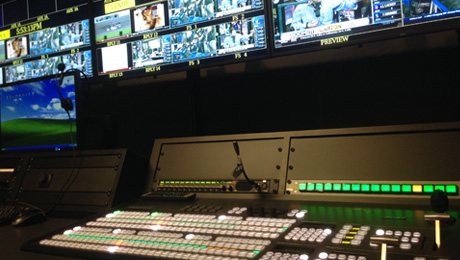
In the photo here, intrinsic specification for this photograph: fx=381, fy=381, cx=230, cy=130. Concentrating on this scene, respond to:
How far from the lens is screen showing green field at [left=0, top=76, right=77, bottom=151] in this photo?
1.50m

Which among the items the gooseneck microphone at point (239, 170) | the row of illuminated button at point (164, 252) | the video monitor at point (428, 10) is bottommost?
the row of illuminated button at point (164, 252)

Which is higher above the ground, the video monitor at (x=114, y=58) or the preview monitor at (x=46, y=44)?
the preview monitor at (x=46, y=44)

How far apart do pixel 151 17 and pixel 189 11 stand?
19 cm

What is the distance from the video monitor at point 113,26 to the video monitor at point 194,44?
26 centimetres

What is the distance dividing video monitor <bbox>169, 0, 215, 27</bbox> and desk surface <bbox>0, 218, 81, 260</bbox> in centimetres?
87

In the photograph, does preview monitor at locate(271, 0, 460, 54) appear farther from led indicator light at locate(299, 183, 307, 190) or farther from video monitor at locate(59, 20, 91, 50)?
video monitor at locate(59, 20, 91, 50)

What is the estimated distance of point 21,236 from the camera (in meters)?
0.98

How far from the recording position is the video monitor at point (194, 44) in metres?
1.48

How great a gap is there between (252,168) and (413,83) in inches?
28.5

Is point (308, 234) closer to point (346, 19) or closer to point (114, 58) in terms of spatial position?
point (346, 19)

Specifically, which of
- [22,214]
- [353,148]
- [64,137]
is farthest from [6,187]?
[353,148]

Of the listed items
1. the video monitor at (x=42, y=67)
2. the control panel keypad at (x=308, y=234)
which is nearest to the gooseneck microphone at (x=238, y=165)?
the control panel keypad at (x=308, y=234)

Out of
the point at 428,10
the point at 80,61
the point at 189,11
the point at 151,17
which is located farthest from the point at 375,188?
the point at 80,61

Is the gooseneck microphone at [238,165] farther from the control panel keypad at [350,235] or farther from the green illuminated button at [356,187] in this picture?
the control panel keypad at [350,235]
